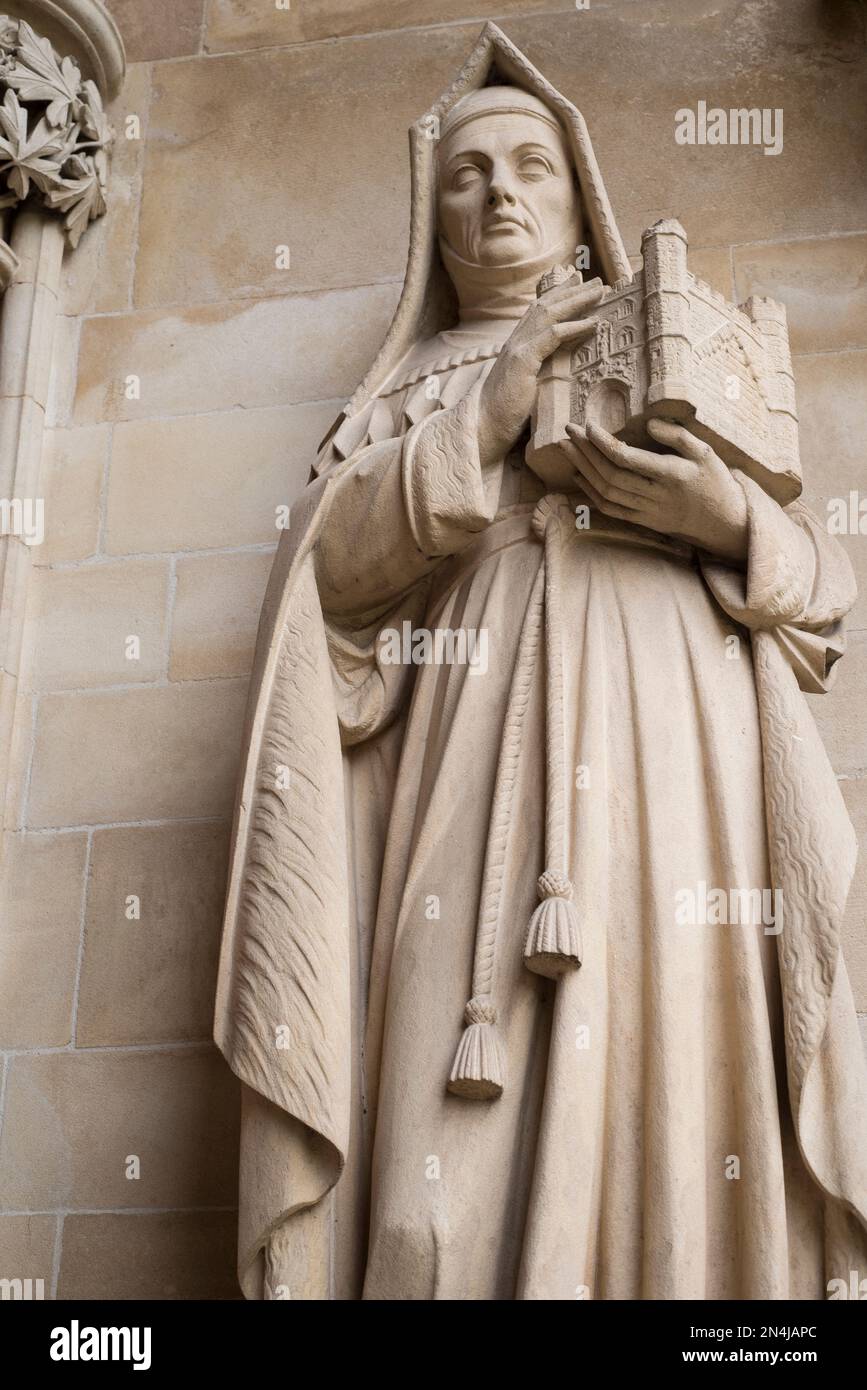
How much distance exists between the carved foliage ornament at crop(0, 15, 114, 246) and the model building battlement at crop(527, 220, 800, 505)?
5.20 ft

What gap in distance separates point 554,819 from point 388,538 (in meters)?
0.53

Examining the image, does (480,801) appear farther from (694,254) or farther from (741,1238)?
(694,254)

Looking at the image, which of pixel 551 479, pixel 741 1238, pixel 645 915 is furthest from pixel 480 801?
pixel 741 1238

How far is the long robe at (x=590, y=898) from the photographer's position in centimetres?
241

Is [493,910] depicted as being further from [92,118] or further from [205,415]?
[92,118]

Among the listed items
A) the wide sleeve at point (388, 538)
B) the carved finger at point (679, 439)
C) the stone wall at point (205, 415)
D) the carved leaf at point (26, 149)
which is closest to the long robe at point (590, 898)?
the wide sleeve at point (388, 538)

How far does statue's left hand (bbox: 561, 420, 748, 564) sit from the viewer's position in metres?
2.67

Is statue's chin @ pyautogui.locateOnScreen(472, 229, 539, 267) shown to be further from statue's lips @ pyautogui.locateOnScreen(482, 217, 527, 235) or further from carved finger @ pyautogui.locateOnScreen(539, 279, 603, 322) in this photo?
carved finger @ pyautogui.locateOnScreen(539, 279, 603, 322)

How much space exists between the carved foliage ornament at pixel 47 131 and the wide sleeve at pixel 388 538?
136cm

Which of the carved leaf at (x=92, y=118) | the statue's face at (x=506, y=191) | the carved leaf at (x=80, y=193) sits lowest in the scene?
the statue's face at (x=506, y=191)

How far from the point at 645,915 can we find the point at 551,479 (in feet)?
2.25

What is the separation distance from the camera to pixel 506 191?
10.2 ft

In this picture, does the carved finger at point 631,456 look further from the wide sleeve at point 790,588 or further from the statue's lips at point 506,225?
the statue's lips at point 506,225

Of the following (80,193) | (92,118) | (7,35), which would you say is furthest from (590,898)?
(7,35)
